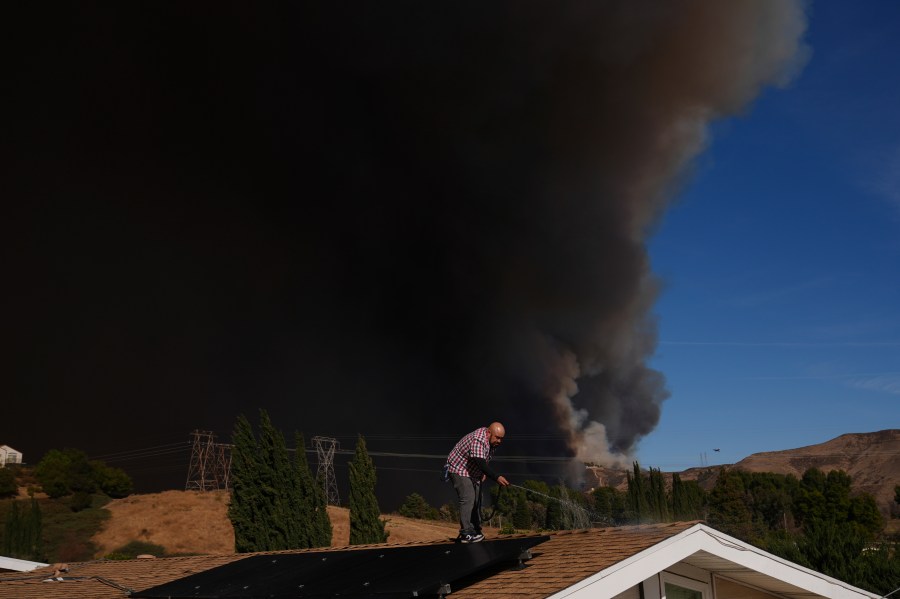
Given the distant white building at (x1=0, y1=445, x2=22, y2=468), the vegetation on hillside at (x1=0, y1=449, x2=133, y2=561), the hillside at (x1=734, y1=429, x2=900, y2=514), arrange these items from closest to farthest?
the vegetation on hillside at (x1=0, y1=449, x2=133, y2=561), the distant white building at (x1=0, y1=445, x2=22, y2=468), the hillside at (x1=734, y1=429, x2=900, y2=514)

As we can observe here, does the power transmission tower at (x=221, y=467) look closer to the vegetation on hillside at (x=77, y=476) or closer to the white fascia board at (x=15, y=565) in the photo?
the vegetation on hillside at (x=77, y=476)

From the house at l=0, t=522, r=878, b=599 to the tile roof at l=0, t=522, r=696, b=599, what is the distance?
3cm

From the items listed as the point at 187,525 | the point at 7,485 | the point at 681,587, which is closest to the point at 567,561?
the point at 681,587

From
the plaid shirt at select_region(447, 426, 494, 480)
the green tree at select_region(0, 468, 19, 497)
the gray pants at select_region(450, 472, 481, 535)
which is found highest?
the green tree at select_region(0, 468, 19, 497)

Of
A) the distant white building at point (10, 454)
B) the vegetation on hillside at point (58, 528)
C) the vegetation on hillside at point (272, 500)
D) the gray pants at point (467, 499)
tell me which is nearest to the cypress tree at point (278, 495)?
the vegetation on hillside at point (272, 500)

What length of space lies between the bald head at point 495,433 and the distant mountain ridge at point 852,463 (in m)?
148

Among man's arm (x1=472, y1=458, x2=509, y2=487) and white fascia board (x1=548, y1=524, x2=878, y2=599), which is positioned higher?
man's arm (x1=472, y1=458, x2=509, y2=487)

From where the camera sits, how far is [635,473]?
71.0 metres

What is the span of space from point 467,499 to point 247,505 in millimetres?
33836

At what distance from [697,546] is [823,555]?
1616 centimetres

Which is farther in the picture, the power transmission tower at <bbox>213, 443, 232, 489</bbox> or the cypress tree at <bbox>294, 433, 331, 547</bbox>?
the power transmission tower at <bbox>213, 443, 232, 489</bbox>

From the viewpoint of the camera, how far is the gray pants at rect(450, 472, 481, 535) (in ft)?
34.4

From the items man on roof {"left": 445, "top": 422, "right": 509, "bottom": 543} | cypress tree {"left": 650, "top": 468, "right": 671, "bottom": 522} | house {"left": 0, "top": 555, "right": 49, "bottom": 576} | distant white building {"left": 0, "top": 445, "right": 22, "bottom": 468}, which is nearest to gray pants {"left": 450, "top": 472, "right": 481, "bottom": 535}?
man on roof {"left": 445, "top": 422, "right": 509, "bottom": 543}

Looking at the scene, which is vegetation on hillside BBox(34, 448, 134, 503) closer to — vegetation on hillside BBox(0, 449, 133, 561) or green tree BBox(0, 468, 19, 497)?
vegetation on hillside BBox(0, 449, 133, 561)
